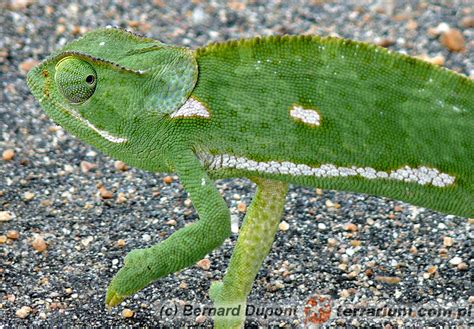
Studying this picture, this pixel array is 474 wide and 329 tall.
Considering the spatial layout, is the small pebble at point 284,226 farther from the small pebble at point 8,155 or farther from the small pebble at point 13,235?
the small pebble at point 8,155

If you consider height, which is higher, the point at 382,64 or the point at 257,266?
the point at 382,64

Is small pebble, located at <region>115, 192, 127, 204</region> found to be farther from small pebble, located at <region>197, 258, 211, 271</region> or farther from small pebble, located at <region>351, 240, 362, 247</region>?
small pebble, located at <region>351, 240, 362, 247</region>

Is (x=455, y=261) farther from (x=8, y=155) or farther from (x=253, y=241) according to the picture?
(x=8, y=155)

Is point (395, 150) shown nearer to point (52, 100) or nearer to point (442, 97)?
point (442, 97)

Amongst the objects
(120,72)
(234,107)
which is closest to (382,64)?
(234,107)

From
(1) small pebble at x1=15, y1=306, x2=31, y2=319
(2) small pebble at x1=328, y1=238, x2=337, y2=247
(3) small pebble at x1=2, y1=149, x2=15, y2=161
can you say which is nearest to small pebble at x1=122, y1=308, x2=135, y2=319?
(1) small pebble at x1=15, y1=306, x2=31, y2=319

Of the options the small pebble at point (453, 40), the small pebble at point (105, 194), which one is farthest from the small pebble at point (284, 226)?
the small pebble at point (453, 40)
